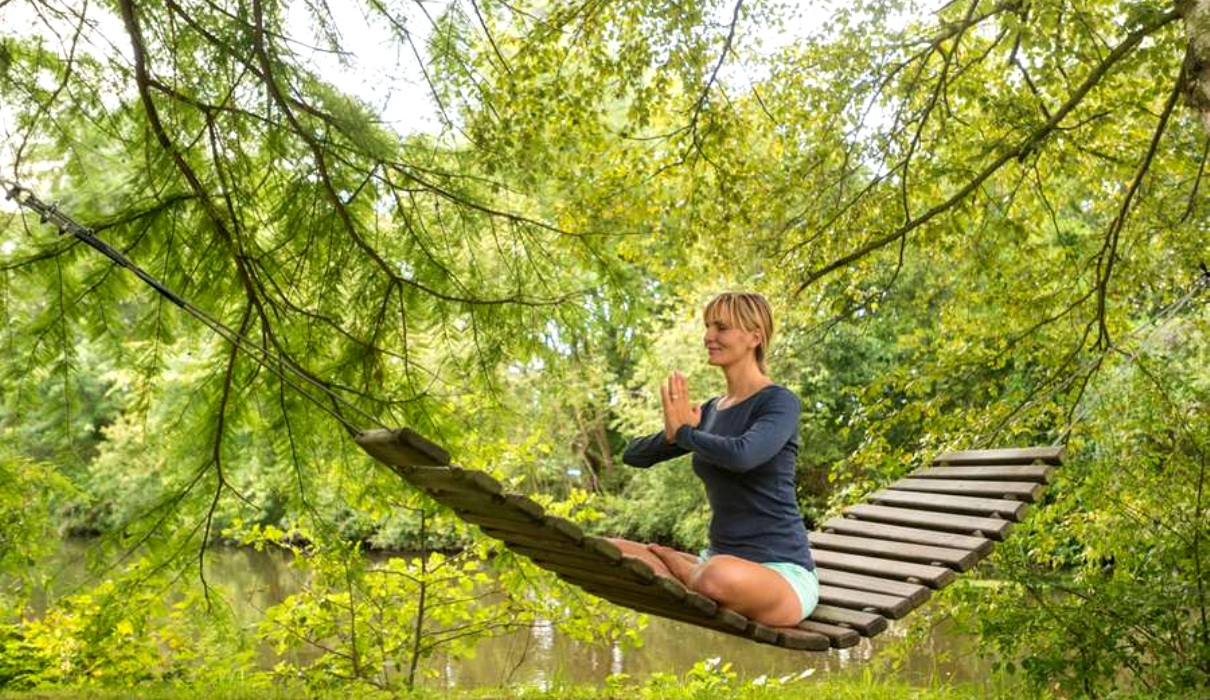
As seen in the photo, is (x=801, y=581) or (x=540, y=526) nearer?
(x=540, y=526)

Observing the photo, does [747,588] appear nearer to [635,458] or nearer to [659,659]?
[635,458]

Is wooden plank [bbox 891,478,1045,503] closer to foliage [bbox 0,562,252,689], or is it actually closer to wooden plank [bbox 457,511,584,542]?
wooden plank [bbox 457,511,584,542]

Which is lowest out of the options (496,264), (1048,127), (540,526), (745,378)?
(540,526)

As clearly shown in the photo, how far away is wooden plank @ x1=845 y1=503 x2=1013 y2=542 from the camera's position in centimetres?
308

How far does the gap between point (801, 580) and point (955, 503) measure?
87 cm

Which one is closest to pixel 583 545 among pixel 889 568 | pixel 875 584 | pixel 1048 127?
pixel 875 584

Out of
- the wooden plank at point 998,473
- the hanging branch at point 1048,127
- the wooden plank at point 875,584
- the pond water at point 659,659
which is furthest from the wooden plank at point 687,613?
the pond water at point 659,659

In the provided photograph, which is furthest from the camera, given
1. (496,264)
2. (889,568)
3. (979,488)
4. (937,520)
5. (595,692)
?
(595,692)

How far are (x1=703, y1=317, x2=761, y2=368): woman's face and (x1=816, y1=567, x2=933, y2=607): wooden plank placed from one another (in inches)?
26.9

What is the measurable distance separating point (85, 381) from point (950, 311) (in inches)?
527

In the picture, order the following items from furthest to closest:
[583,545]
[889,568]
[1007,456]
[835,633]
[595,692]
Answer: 1. [595,692]
2. [1007,456]
3. [889,568]
4. [835,633]
5. [583,545]

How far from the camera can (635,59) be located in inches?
194

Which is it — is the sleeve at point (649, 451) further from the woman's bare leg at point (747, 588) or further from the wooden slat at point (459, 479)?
the wooden slat at point (459, 479)

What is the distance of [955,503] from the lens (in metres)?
3.34
